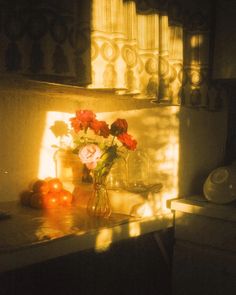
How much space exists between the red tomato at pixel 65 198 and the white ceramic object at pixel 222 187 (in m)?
0.63

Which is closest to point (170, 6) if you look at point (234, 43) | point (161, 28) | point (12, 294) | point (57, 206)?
point (161, 28)

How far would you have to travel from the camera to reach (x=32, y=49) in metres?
1.19

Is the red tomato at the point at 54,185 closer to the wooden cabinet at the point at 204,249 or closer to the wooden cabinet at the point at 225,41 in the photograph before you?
the wooden cabinet at the point at 204,249

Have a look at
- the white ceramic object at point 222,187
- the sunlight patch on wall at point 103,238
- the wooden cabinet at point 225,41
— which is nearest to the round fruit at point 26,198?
the sunlight patch on wall at point 103,238

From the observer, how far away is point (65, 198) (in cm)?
168

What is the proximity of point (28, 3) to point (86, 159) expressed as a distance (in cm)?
57

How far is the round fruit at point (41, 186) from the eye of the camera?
1.69 m

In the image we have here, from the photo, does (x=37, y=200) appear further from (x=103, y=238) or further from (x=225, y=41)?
(x=225, y=41)

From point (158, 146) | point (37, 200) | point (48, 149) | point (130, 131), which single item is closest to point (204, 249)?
point (158, 146)

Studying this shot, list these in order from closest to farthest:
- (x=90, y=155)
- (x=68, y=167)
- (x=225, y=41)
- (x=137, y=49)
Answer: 1. (x=90, y=155)
2. (x=137, y=49)
3. (x=225, y=41)
4. (x=68, y=167)

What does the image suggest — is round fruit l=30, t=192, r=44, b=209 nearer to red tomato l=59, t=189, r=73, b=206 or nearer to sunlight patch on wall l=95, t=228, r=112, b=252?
red tomato l=59, t=189, r=73, b=206

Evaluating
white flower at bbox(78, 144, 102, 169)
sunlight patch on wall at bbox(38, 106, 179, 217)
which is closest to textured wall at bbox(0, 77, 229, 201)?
sunlight patch on wall at bbox(38, 106, 179, 217)

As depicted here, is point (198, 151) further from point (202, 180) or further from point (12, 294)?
point (12, 294)

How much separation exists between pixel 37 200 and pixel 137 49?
30.3 inches
